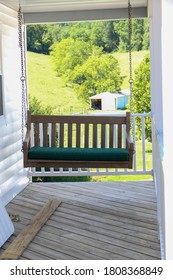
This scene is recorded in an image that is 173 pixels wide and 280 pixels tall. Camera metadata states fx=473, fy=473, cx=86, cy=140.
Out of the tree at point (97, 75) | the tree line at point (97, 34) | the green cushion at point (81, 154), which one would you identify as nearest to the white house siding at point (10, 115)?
the green cushion at point (81, 154)

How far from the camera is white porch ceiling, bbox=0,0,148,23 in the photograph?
6.21 metres

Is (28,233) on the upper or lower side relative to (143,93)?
lower

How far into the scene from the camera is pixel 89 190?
643 cm

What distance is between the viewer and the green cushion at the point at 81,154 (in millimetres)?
5234

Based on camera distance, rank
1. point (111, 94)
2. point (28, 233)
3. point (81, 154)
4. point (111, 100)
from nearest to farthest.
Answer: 1. point (28, 233)
2. point (81, 154)
3. point (111, 100)
4. point (111, 94)

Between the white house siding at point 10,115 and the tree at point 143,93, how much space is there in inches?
124

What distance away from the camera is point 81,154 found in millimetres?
5309

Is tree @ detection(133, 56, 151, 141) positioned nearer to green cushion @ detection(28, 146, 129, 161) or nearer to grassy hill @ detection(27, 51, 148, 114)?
grassy hill @ detection(27, 51, 148, 114)

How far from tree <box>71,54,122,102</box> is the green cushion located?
472 cm

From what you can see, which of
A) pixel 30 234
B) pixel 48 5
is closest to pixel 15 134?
pixel 48 5

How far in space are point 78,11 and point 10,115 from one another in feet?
5.90

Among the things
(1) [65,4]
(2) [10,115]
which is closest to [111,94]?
(1) [65,4]

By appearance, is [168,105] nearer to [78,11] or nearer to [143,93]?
[78,11]

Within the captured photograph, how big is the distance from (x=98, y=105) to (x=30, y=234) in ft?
18.9
